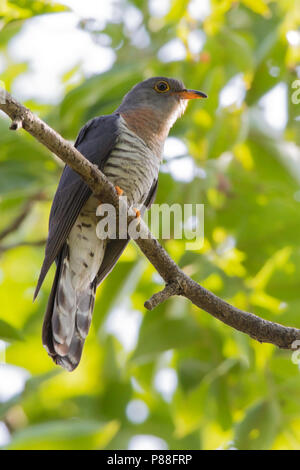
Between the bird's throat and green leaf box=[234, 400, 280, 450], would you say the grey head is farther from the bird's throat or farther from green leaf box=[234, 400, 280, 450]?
green leaf box=[234, 400, 280, 450]

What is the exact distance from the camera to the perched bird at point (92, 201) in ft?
10.0

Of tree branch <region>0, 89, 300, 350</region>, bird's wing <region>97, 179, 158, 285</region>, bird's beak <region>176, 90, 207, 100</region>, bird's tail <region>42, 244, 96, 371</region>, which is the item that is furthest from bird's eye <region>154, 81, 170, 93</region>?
tree branch <region>0, 89, 300, 350</region>

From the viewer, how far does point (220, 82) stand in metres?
3.41

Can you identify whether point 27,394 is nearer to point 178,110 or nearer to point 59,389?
point 59,389

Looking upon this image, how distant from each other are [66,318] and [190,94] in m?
1.47

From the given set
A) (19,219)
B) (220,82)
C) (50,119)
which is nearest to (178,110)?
(220,82)

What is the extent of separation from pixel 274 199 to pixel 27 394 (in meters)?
1.60

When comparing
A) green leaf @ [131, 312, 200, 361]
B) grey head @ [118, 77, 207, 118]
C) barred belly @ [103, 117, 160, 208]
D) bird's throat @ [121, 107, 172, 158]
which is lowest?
green leaf @ [131, 312, 200, 361]

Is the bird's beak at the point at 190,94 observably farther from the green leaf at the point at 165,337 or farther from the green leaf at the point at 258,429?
the green leaf at the point at 258,429

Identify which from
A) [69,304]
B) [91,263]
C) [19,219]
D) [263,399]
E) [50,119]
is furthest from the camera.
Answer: [19,219]

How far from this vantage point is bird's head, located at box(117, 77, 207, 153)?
362 centimetres

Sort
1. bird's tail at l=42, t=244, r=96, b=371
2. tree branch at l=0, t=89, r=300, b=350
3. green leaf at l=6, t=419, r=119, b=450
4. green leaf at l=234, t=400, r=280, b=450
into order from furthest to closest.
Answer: bird's tail at l=42, t=244, r=96, b=371
green leaf at l=234, t=400, r=280, b=450
green leaf at l=6, t=419, r=119, b=450
tree branch at l=0, t=89, r=300, b=350

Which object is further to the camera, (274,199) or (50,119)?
(50,119)

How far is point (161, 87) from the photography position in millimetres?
3799
